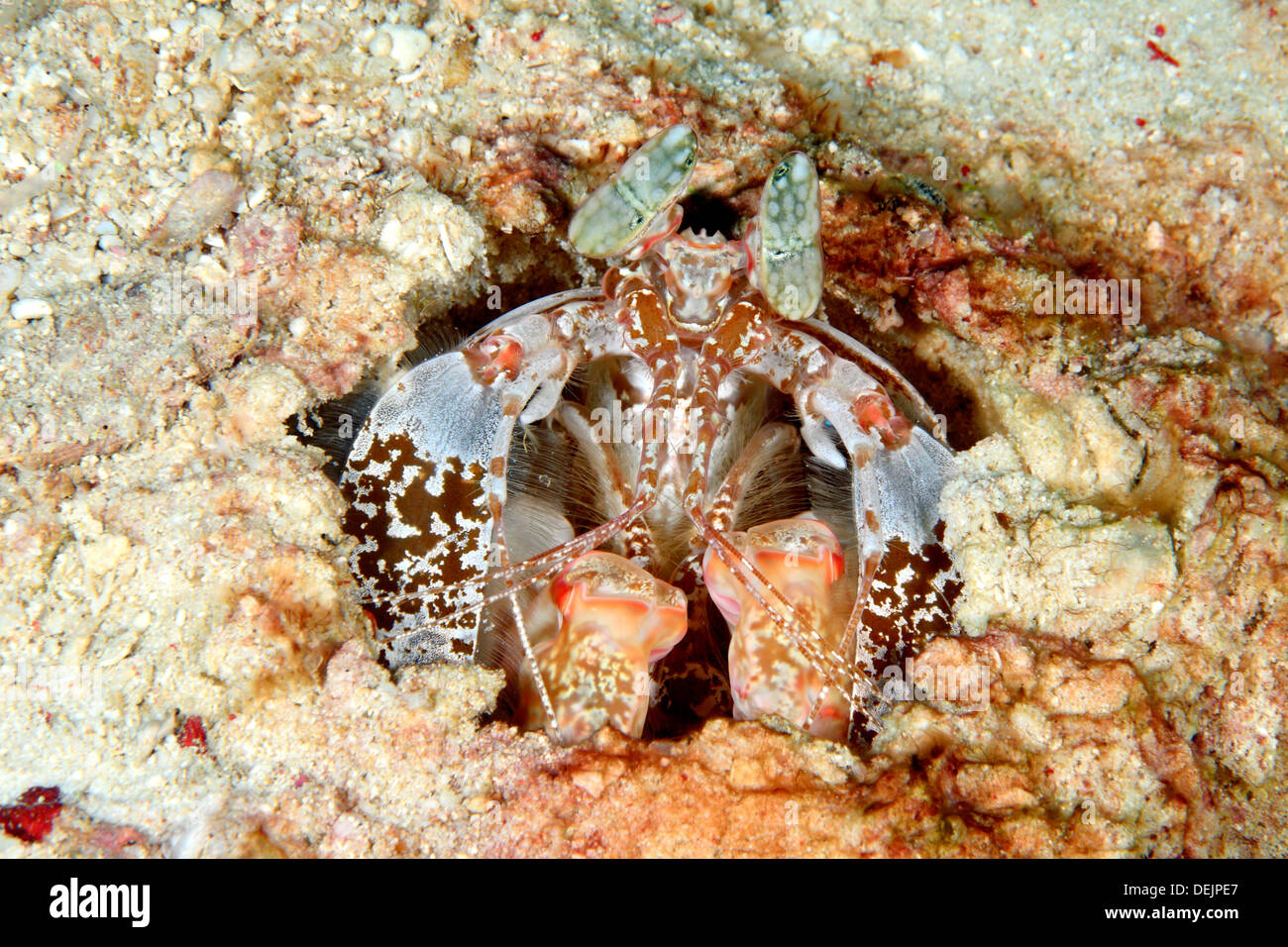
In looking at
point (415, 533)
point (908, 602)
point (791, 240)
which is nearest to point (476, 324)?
point (415, 533)

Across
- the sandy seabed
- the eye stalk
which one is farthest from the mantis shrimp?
the sandy seabed

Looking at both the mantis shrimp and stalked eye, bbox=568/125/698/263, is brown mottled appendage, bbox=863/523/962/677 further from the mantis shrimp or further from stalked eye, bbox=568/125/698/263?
stalked eye, bbox=568/125/698/263

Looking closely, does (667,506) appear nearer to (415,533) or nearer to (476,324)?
Result: (415,533)

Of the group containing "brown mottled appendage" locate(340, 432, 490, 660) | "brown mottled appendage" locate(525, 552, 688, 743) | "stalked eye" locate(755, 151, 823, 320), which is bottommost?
"brown mottled appendage" locate(525, 552, 688, 743)

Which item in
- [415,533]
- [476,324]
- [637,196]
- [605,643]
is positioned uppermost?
[637,196]

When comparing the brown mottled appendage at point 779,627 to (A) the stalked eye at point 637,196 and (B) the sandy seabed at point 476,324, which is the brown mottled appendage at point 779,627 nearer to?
(B) the sandy seabed at point 476,324
